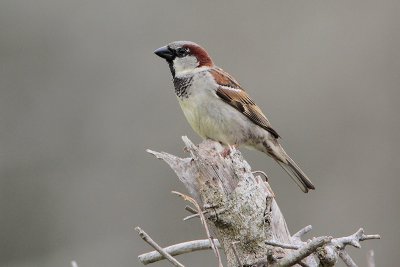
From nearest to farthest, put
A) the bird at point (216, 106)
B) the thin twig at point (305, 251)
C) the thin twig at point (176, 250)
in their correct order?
the thin twig at point (305, 251) < the thin twig at point (176, 250) < the bird at point (216, 106)

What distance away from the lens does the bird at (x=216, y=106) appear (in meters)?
4.46

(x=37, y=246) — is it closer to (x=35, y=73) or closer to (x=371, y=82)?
(x=35, y=73)

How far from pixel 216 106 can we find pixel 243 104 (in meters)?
0.22

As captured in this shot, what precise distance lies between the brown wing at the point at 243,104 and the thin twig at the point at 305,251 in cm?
208

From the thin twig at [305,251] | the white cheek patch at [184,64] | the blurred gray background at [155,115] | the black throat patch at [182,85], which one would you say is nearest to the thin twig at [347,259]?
the thin twig at [305,251]

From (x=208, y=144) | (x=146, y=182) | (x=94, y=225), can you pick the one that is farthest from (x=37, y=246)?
(x=208, y=144)

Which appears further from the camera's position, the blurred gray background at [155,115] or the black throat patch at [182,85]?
the blurred gray background at [155,115]

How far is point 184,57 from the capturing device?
4594 mm

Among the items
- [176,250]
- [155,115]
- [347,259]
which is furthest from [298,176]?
[155,115]

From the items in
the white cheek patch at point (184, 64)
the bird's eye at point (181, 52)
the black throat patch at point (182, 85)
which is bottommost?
the black throat patch at point (182, 85)

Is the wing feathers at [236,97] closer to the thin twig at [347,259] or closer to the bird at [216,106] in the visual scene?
the bird at [216,106]

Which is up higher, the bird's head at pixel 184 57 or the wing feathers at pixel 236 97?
the bird's head at pixel 184 57

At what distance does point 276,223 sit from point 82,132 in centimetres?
497

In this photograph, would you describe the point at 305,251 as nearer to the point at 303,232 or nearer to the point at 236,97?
the point at 303,232
